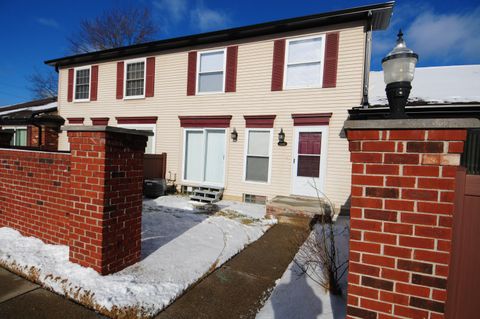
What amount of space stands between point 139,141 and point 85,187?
0.80 meters

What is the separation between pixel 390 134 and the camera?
5.51 ft

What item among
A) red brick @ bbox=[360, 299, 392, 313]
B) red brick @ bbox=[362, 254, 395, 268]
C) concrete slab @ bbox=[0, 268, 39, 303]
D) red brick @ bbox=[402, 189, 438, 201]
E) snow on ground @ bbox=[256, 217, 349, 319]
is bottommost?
concrete slab @ bbox=[0, 268, 39, 303]

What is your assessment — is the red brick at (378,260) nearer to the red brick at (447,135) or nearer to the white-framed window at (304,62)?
the red brick at (447,135)

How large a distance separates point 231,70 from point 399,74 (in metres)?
6.22

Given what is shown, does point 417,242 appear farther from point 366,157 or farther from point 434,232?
point 366,157

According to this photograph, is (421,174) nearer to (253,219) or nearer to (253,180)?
(253,219)

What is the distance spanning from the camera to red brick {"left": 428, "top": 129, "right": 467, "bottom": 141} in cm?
152

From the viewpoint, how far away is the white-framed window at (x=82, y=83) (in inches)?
437

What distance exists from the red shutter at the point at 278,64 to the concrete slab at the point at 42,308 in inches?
279

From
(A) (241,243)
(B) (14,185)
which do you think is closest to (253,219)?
(A) (241,243)

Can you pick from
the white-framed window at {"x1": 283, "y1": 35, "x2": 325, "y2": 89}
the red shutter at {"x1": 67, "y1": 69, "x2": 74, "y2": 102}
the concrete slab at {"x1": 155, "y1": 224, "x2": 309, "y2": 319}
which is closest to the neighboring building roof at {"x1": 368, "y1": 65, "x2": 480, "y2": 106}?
the white-framed window at {"x1": 283, "y1": 35, "x2": 325, "y2": 89}

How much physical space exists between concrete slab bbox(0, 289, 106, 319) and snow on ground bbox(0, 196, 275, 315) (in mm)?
83

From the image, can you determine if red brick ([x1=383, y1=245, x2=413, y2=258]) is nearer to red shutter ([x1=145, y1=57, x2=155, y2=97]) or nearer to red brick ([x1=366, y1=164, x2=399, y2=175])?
red brick ([x1=366, y1=164, x2=399, y2=175])

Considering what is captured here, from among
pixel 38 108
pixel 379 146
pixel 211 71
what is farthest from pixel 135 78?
pixel 379 146
